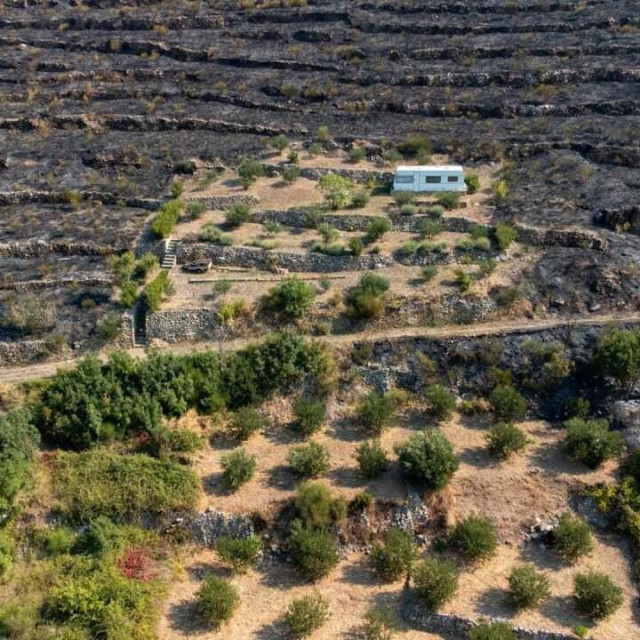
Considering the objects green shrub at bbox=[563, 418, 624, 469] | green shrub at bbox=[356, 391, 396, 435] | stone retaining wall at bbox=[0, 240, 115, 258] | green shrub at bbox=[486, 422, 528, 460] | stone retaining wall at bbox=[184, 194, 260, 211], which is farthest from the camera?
stone retaining wall at bbox=[184, 194, 260, 211]

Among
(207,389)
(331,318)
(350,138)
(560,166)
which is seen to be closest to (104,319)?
(207,389)

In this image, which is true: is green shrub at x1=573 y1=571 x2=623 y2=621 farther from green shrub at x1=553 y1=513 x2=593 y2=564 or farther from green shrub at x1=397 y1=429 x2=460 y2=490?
green shrub at x1=397 y1=429 x2=460 y2=490

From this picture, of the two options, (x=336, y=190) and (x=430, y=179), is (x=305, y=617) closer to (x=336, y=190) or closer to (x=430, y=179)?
(x=336, y=190)

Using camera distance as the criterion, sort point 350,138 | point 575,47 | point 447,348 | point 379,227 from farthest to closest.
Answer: point 575,47
point 350,138
point 379,227
point 447,348

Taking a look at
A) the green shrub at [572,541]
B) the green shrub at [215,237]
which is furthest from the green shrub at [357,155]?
the green shrub at [572,541]

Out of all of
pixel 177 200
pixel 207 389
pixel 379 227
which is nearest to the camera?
pixel 207 389

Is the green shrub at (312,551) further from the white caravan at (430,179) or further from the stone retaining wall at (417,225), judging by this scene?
the white caravan at (430,179)

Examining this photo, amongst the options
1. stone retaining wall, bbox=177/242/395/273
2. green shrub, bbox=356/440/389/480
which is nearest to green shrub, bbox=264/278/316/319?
stone retaining wall, bbox=177/242/395/273

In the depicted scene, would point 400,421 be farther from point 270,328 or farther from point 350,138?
point 350,138

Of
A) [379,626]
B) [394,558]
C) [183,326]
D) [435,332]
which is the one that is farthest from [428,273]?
[379,626]
